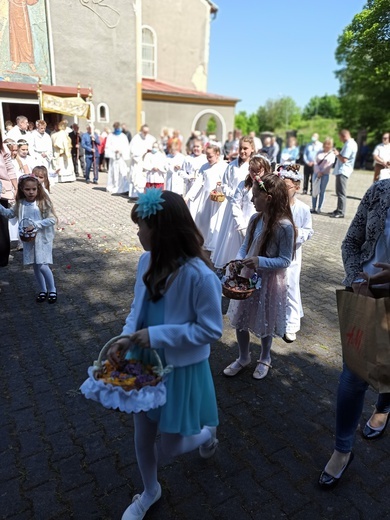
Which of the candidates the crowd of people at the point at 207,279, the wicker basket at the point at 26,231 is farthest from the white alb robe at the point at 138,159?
the wicker basket at the point at 26,231

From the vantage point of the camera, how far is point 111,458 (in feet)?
8.67

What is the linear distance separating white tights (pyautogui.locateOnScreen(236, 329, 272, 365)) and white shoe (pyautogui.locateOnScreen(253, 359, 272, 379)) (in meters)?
0.04

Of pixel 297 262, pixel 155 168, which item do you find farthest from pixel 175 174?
pixel 297 262

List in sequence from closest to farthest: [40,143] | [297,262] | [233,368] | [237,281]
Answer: [237,281] → [233,368] → [297,262] → [40,143]

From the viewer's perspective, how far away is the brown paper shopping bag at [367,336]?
1.90 metres

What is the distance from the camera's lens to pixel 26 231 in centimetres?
457

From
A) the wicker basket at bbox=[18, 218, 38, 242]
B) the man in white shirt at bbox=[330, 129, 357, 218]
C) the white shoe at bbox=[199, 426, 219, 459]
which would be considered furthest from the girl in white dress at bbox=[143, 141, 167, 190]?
the white shoe at bbox=[199, 426, 219, 459]

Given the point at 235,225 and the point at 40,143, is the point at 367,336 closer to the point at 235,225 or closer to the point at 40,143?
the point at 235,225

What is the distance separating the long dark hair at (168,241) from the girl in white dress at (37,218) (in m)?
3.24

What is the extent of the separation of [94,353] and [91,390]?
→ 2190mm

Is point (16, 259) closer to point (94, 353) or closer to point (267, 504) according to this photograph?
point (94, 353)

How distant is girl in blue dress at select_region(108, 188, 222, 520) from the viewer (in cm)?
183

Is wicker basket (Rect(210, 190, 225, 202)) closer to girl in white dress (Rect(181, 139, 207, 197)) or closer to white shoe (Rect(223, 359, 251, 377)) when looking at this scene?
girl in white dress (Rect(181, 139, 207, 197))

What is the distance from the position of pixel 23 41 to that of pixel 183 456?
66.0 feet
